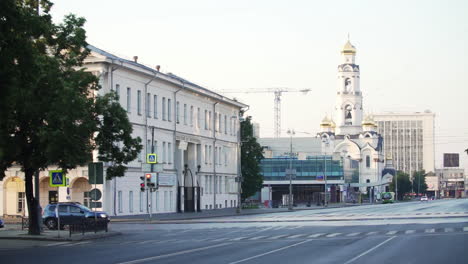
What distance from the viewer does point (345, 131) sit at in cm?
19462

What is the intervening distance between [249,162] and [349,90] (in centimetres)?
8946

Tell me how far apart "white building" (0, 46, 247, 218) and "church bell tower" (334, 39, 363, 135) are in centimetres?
8787

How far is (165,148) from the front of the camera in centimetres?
8025

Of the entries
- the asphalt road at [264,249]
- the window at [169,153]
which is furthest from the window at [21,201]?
the asphalt road at [264,249]

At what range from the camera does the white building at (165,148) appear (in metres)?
68.0

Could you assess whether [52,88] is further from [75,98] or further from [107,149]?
[107,149]

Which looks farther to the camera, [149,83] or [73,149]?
[149,83]

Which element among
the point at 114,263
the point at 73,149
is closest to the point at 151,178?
the point at 73,149

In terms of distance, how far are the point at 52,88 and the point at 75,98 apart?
1.68 metres

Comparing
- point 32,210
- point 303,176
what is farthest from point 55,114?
point 303,176

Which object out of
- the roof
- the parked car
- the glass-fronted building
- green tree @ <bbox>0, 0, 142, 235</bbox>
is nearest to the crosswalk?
green tree @ <bbox>0, 0, 142, 235</bbox>

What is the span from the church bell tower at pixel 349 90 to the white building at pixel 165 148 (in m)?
87.9

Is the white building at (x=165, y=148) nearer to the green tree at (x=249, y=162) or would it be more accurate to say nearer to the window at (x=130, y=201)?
the window at (x=130, y=201)

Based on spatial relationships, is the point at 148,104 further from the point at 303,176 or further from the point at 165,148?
the point at 303,176
